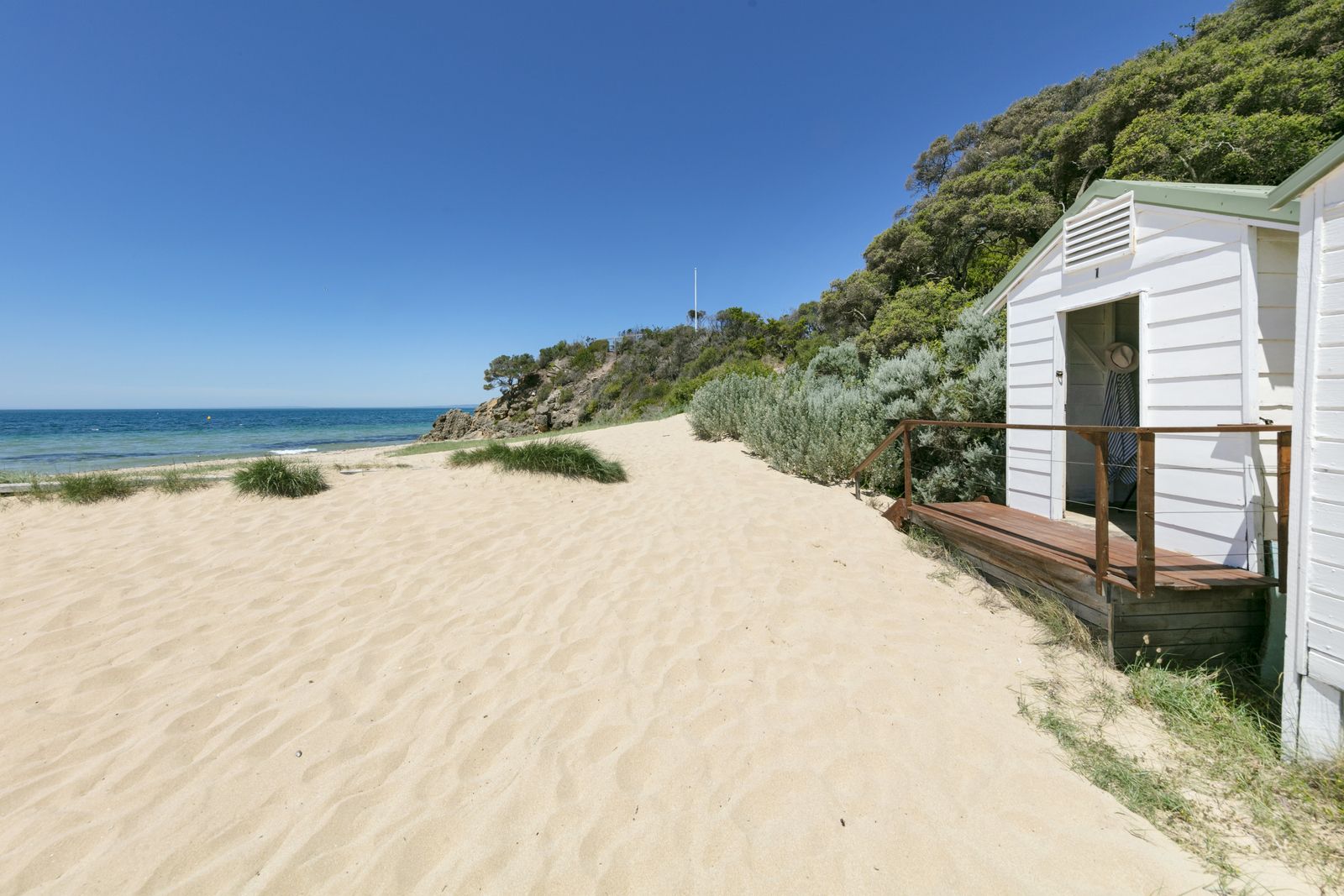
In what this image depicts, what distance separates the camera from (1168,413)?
3.81 metres

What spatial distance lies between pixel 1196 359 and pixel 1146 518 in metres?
1.59

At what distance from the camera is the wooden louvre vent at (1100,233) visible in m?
4.13

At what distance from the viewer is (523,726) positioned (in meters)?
2.64

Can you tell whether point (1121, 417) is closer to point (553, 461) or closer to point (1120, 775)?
point (1120, 775)

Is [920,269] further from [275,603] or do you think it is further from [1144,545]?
[275,603]

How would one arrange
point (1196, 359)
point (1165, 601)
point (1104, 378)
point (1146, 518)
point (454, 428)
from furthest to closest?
point (454, 428)
point (1104, 378)
point (1196, 359)
point (1165, 601)
point (1146, 518)

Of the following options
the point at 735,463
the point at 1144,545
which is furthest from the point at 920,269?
the point at 1144,545

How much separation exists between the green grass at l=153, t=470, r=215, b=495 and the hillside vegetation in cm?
847

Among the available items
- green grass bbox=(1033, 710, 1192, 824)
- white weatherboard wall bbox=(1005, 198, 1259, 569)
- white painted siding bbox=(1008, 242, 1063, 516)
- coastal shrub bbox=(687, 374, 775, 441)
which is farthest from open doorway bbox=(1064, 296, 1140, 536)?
coastal shrub bbox=(687, 374, 775, 441)

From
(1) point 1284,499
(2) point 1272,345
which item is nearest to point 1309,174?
(2) point 1272,345

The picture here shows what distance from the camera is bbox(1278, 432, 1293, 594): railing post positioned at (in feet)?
9.66

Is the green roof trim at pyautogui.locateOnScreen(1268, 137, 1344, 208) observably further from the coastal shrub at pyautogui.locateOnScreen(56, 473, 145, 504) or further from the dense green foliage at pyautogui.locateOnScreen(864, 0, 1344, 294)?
the dense green foliage at pyautogui.locateOnScreen(864, 0, 1344, 294)

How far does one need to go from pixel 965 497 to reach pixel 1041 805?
4909 mm

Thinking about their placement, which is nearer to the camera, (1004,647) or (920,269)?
(1004,647)
